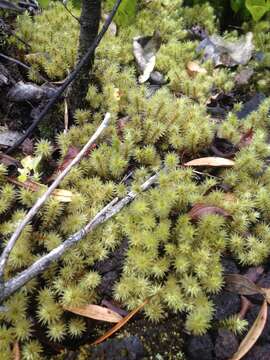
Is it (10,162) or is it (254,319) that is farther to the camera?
(10,162)

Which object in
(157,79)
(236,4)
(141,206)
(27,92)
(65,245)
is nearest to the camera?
(65,245)

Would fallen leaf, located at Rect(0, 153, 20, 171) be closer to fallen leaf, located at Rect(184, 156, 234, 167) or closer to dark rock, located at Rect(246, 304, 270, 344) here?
fallen leaf, located at Rect(184, 156, 234, 167)

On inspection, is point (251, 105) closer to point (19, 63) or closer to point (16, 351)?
point (19, 63)

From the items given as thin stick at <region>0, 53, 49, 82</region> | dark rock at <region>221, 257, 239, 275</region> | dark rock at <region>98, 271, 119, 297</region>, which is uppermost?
thin stick at <region>0, 53, 49, 82</region>

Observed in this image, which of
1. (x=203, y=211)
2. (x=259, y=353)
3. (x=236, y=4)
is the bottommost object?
(x=259, y=353)

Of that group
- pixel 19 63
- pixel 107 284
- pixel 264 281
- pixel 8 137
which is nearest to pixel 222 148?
pixel 264 281

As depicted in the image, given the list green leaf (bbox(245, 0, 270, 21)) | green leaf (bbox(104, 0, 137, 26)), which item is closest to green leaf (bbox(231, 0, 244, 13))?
green leaf (bbox(245, 0, 270, 21))
